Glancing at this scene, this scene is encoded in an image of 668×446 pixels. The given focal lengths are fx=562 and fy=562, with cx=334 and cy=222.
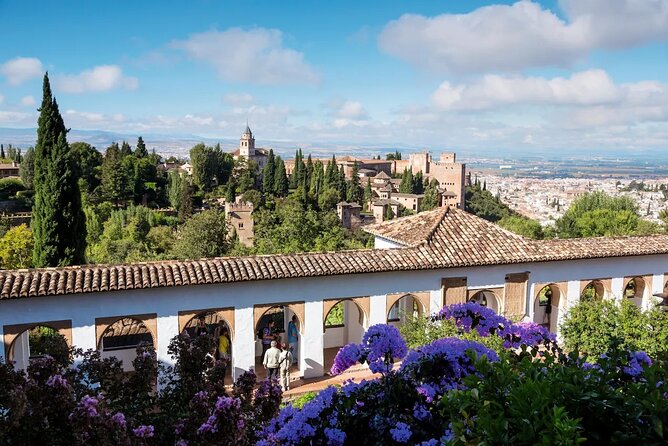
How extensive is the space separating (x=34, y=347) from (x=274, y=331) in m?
5.95

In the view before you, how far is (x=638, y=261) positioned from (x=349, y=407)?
14349 millimetres

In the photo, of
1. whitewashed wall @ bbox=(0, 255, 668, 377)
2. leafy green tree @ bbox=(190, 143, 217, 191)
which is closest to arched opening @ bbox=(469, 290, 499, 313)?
whitewashed wall @ bbox=(0, 255, 668, 377)

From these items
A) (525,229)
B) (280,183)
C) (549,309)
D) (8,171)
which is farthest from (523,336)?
(8,171)

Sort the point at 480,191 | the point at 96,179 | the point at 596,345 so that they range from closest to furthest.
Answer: the point at 596,345, the point at 96,179, the point at 480,191

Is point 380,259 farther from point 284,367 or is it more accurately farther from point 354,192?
point 354,192

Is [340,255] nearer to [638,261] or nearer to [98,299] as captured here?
[98,299]

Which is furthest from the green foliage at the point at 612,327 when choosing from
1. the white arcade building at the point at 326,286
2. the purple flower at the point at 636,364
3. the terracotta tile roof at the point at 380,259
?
the purple flower at the point at 636,364

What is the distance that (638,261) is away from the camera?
1544 centimetres

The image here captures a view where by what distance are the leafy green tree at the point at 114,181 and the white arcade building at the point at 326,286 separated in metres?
54.5

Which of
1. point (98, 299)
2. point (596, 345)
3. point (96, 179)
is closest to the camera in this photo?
point (98, 299)

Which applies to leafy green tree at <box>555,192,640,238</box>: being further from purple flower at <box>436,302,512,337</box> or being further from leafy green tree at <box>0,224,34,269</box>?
A: leafy green tree at <box>0,224,34,269</box>

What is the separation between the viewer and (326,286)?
40.9 feet

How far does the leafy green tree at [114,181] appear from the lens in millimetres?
65188

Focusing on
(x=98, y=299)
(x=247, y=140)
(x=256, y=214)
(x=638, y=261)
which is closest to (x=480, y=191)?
(x=247, y=140)
